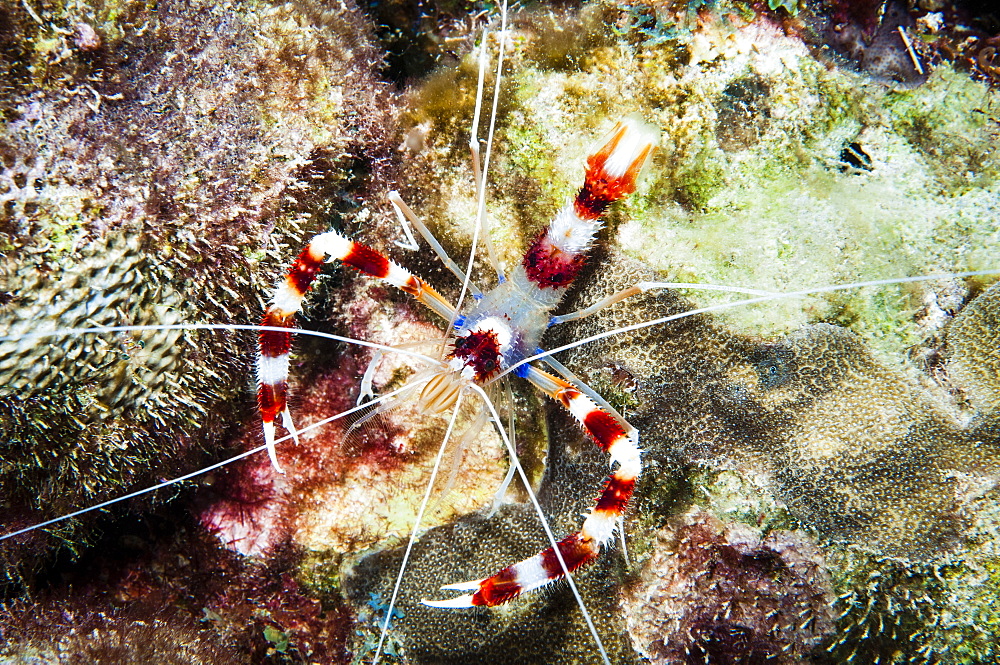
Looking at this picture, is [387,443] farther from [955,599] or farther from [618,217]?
[955,599]

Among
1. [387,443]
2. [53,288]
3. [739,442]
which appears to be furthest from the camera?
[387,443]

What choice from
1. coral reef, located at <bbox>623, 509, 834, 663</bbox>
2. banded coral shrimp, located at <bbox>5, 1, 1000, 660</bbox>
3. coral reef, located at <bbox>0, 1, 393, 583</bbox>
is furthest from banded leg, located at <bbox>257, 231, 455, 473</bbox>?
coral reef, located at <bbox>623, 509, 834, 663</bbox>

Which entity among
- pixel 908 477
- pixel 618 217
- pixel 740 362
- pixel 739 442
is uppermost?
pixel 618 217

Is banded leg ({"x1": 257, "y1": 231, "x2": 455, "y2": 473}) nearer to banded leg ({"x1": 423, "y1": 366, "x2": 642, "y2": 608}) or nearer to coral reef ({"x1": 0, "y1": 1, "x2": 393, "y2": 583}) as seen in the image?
coral reef ({"x1": 0, "y1": 1, "x2": 393, "y2": 583})

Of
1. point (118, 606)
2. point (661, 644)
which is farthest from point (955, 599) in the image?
point (118, 606)

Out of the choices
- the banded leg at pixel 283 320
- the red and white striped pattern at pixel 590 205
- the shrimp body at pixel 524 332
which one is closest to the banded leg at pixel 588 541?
the shrimp body at pixel 524 332

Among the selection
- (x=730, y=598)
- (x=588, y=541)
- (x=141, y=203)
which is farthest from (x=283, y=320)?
(x=730, y=598)

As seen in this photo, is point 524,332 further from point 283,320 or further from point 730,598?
point 730,598
